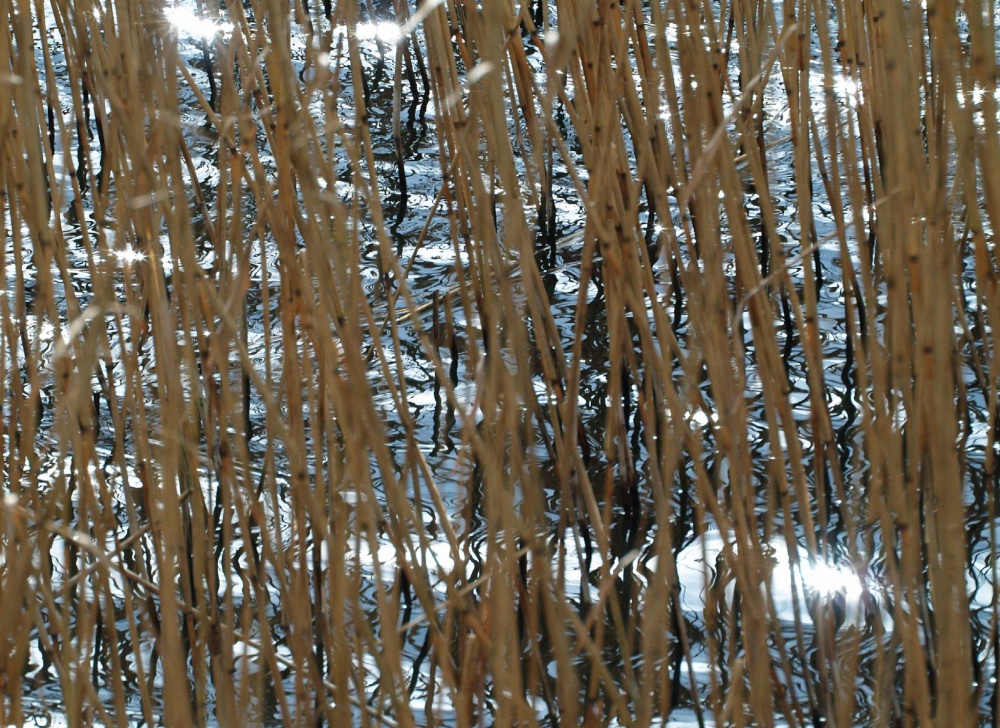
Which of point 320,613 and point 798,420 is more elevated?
point 798,420

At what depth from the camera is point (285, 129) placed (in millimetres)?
862

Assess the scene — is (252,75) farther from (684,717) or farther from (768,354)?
(684,717)

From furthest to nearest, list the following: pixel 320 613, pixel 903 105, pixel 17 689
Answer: pixel 320 613 → pixel 17 689 → pixel 903 105

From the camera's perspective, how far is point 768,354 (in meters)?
0.95

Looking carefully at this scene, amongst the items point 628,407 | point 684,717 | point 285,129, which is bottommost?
point 684,717

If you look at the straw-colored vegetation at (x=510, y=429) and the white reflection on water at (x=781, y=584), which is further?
the white reflection on water at (x=781, y=584)

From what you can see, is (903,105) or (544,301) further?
(544,301)

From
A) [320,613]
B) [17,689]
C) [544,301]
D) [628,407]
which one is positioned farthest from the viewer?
[628,407]

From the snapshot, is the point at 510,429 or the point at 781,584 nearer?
the point at 510,429

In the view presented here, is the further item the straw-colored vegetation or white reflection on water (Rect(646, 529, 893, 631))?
white reflection on water (Rect(646, 529, 893, 631))

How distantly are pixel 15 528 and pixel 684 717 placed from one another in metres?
0.68

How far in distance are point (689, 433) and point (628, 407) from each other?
0.62 m

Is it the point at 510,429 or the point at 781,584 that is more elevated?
the point at 510,429

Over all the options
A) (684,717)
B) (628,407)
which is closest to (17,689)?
(684,717)
